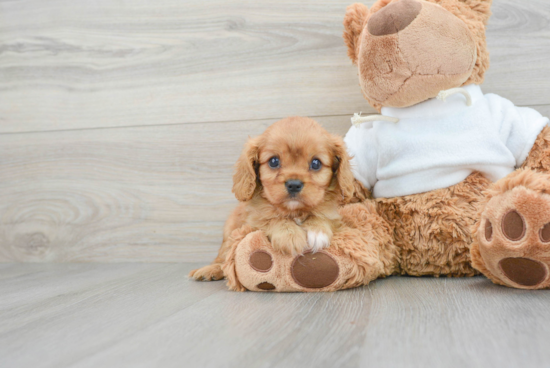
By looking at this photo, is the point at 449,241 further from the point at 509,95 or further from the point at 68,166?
the point at 68,166

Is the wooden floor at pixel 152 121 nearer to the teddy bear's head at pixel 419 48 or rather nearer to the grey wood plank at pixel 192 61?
the grey wood plank at pixel 192 61

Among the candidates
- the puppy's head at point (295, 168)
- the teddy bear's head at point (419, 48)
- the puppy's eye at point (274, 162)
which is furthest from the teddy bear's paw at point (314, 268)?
the teddy bear's head at point (419, 48)

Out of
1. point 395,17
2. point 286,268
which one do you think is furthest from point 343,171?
point 395,17

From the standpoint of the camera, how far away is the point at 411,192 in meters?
1.29

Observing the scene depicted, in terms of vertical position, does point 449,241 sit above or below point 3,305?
above

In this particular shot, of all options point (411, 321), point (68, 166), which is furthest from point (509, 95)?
point (68, 166)

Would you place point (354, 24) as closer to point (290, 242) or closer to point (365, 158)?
point (365, 158)

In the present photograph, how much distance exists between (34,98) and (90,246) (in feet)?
2.15

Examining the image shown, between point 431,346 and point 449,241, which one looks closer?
point 431,346

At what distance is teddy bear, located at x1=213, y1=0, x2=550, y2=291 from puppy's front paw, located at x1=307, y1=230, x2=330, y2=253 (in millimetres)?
16

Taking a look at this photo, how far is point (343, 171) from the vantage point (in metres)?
1.22

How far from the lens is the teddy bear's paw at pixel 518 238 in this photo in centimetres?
95

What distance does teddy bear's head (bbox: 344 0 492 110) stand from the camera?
1.16 m

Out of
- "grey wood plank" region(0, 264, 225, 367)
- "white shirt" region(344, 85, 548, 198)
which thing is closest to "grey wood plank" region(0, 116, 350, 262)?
"grey wood plank" region(0, 264, 225, 367)
